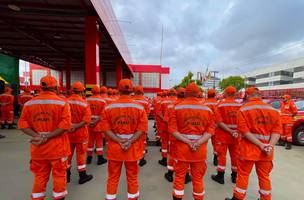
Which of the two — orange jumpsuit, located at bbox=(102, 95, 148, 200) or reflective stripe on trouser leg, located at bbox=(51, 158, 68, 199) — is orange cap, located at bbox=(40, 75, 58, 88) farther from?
reflective stripe on trouser leg, located at bbox=(51, 158, 68, 199)

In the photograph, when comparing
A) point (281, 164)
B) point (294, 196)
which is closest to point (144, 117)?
Answer: point (294, 196)

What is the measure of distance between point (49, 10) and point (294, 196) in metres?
9.16

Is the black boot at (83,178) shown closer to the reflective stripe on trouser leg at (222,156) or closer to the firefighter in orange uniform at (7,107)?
the reflective stripe on trouser leg at (222,156)

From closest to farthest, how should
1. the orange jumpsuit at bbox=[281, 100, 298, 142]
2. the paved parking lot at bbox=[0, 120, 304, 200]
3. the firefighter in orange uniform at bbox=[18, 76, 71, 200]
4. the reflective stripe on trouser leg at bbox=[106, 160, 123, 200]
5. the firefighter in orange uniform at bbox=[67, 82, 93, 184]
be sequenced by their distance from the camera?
the firefighter in orange uniform at bbox=[18, 76, 71, 200] → the reflective stripe on trouser leg at bbox=[106, 160, 123, 200] → the paved parking lot at bbox=[0, 120, 304, 200] → the firefighter in orange uniform at bbox=[67, 82, 93, 184] → the orange jumpsuit at bbox=[281, 100, 298, 142]

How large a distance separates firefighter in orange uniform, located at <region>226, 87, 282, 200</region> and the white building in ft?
180

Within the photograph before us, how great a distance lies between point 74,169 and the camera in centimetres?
438

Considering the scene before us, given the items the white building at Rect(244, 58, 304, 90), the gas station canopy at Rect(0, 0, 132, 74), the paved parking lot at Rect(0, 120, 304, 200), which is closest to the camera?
the paved parking lot at Rect(0, 120, 304, 200)

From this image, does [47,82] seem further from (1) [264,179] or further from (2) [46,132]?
(1) [264,179]

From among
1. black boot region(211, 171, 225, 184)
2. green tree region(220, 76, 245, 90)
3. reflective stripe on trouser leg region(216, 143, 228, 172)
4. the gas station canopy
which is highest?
green tree region(220, 76, 245, 90)

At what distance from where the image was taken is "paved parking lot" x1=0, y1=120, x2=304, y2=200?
3273 millimetres

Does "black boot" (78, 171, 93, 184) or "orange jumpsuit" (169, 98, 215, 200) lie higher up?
"orange jumpsuit" (169, 98, 215, 200)

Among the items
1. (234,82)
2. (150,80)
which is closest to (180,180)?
(150,80)

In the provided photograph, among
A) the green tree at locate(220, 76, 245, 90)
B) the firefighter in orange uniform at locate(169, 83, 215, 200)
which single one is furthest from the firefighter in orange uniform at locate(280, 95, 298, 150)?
the green tree at locate(220, 76, 245, 90)

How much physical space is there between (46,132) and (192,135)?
79.0 inches
